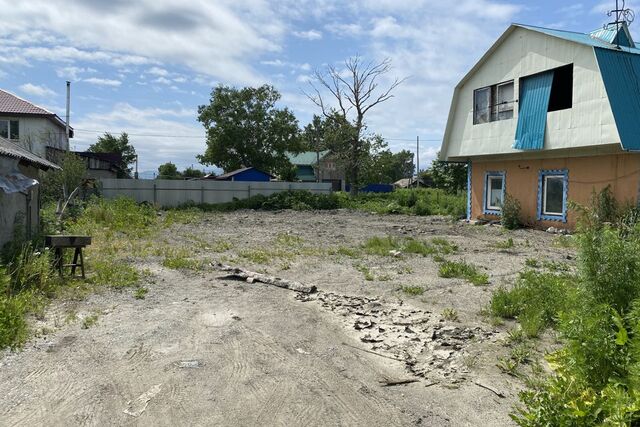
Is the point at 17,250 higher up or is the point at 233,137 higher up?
the point at 233,137

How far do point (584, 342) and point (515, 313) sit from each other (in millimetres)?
2595

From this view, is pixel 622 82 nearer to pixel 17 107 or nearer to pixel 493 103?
pixel 493 103

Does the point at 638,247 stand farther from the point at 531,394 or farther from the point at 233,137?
the point at 233,137

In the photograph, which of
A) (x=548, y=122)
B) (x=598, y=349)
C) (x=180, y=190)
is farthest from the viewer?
(x=180, y=190)

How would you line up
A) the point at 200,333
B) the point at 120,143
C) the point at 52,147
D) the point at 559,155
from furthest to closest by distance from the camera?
the point at 120,143 → the point at 52,147 → the point at 559,155 → the point at 200,333

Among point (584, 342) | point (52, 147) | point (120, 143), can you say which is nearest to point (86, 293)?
point (584, 342)

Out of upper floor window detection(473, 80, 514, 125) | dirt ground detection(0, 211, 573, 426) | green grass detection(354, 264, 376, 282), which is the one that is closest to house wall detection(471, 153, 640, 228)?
upper floor window detection(473, 80, 514, 125)

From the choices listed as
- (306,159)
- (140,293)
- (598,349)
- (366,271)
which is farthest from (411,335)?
(306,159)

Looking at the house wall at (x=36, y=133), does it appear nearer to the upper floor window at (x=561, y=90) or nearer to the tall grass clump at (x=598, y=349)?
the upper floor window at (x=561, y=90)

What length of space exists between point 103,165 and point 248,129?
630 inches

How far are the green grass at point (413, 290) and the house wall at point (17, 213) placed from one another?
7.89 metres

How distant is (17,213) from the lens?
409 inches

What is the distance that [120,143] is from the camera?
55.3 metres

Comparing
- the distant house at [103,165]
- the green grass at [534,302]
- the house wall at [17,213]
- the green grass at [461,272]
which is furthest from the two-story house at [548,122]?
the distant house at [103,165]
